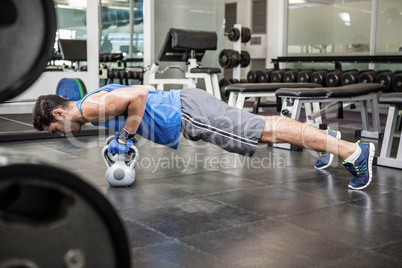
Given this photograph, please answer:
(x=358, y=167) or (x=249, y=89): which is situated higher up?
(x=249, y=89)

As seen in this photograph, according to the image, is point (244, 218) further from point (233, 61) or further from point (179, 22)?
point (179, 22)

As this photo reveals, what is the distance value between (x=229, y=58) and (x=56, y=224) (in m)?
6.64

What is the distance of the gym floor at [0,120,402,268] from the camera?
159 cm

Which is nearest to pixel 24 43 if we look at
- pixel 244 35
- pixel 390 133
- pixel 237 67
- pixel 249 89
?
pixel 390 133

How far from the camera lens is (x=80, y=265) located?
2.18 feet

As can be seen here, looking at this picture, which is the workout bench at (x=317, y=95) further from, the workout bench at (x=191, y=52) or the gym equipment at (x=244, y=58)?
the gym equipment at (x=244, y=58)

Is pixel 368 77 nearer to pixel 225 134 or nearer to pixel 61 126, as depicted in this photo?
pixel 225 134

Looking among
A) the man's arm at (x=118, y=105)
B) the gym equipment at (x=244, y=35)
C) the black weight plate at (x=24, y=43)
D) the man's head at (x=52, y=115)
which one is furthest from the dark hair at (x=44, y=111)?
the gym equipment at (x=244, y=35)

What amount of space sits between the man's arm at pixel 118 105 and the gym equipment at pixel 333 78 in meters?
4.25

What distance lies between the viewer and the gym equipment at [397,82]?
537 cm

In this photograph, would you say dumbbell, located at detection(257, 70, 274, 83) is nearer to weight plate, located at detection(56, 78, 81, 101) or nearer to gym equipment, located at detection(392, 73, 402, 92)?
gym equipment, located at detection(392, 73, 402, 92)

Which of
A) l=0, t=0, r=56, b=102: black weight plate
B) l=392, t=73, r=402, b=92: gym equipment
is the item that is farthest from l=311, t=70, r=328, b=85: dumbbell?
l=0, t=0, r=56, b=102: black weight plate

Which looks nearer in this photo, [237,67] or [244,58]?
[237,67]

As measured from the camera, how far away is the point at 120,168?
2.52m
